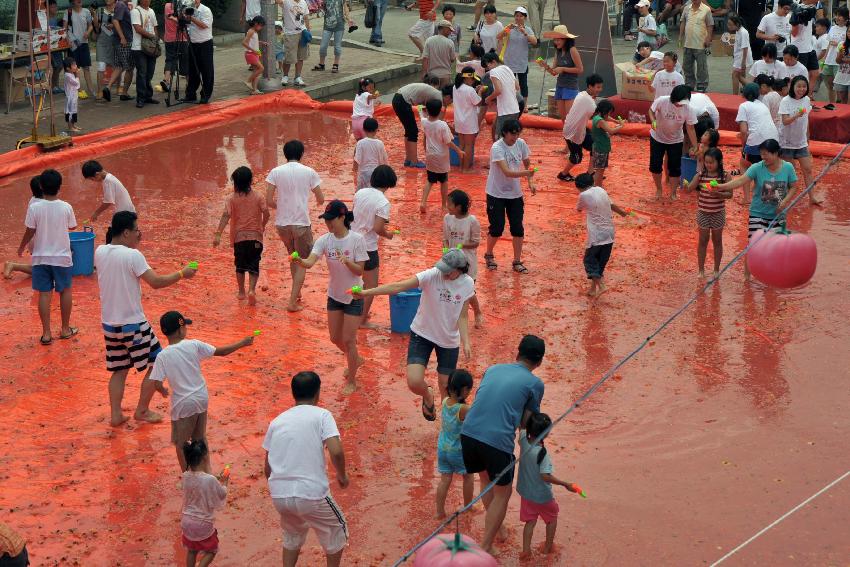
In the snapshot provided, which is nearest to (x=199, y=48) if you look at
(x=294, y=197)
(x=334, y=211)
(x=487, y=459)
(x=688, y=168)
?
(x=688, y=168)

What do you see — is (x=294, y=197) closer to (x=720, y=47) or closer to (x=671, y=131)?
(x=671, y=131)

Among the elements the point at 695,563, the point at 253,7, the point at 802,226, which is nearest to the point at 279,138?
the point at 253,7

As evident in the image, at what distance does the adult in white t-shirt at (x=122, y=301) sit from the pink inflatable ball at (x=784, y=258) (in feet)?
15.5

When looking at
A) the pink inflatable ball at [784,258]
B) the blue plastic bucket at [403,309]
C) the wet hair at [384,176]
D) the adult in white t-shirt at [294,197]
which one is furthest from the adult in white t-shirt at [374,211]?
the pink inflatable ball at [784,258]

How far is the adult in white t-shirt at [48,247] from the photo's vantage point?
10883 millimetres

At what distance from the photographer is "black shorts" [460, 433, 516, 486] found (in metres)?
7.39

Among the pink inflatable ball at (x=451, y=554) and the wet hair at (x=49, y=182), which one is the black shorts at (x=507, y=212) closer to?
the wet hair at (x=49, y=182)

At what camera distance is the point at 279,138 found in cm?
1920

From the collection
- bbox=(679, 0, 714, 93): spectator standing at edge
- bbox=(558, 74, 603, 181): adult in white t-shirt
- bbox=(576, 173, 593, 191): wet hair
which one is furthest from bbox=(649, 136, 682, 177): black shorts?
bbox=(679, 0, 714, 93): spectator standing at edge

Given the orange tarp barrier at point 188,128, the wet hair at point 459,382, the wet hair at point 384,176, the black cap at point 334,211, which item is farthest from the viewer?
the orange tarp barrier at point 188,128

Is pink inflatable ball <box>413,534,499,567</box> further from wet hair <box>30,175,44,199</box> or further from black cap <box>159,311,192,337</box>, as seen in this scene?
wet hair <box>30,175,44,199</box>

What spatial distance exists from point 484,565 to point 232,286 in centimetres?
730

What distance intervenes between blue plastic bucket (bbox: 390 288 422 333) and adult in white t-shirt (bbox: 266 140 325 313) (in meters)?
1.07

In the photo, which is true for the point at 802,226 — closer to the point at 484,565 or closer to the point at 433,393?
the point at 433,393
